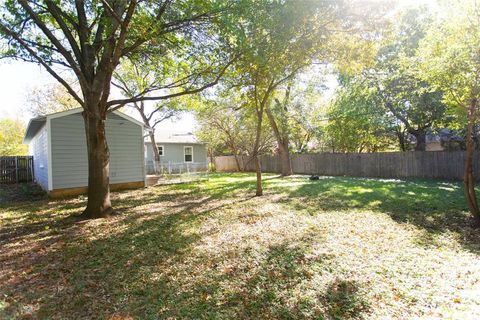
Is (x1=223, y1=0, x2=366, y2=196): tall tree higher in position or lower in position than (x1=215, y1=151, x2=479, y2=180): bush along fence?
higher

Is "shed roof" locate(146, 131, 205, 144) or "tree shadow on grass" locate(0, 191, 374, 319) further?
"shed roof" locate(146, 131, 205, 144)

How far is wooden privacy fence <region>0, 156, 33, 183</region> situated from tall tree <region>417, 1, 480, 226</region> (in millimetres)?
18466

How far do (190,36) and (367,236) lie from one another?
6212 mm

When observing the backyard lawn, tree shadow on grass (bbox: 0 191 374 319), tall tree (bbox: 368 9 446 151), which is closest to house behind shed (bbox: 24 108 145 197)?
the backyard lawn

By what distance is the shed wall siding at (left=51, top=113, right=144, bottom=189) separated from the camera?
9.59 m

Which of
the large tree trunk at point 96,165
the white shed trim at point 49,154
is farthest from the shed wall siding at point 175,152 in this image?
the large tree trunk at point 96,165

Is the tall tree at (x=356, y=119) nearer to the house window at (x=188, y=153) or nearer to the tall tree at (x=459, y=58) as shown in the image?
the tall tree at (x=459, y=58)

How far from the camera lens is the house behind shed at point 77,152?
9.49 m

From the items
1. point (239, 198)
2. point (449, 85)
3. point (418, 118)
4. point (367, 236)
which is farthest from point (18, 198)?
point (418, 118)

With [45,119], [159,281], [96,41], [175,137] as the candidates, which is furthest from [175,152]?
[159,281]

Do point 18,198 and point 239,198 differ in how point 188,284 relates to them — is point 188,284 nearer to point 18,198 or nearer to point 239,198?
point 239,198

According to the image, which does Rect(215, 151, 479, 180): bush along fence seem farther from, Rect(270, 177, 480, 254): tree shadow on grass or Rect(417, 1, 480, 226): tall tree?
Rect(417, 1, 480, 226): tall tree

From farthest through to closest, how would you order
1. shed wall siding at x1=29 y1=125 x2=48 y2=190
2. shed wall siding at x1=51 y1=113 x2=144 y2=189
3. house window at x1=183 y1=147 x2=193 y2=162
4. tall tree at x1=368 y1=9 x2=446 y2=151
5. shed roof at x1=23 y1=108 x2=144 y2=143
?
house window at x1=183 y1=147 x2=193 y2=162 → tall tree at x1=368 y1=9 x2=446 y2=151 → shed wall siding at x1=29 y1=125 x2=48 y2=190 → shed wall siding at x1=51 y1=113 x2=144 y2=189 → shed roof at x1=23 y1=108 x2=144 y2=143

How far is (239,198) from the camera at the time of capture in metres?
8.38
